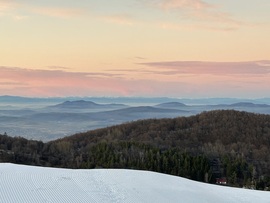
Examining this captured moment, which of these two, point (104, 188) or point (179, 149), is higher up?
point (104, 188)

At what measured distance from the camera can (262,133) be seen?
8181 cm

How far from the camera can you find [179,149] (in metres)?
67.1

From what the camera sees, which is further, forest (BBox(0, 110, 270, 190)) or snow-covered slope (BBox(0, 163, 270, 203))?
forest (BBox(0, 110, 270, 190))

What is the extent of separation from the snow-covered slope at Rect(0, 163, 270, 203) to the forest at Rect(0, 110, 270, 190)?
22374 mm

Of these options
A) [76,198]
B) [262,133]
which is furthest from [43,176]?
[262,133]

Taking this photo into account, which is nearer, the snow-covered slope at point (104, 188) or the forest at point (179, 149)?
the snow-covered slope at point (104, 188)

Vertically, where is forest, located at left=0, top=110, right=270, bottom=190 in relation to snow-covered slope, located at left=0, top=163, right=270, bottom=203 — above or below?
below

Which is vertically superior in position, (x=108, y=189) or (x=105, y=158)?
(x=108, y=189)

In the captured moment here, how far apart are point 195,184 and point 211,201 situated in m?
2.65

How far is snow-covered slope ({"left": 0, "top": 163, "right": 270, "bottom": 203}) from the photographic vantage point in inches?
568

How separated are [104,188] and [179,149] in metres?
51.9

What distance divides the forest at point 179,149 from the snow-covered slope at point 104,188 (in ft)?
73.4

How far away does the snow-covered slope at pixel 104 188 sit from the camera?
1442 centimetres

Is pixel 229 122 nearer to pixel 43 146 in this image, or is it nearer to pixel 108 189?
pixel 43 146
